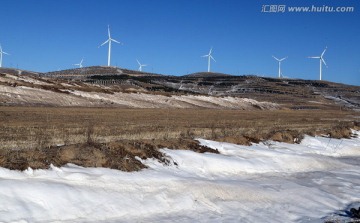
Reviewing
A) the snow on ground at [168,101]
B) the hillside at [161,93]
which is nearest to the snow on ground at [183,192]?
the hillside at [161,93]

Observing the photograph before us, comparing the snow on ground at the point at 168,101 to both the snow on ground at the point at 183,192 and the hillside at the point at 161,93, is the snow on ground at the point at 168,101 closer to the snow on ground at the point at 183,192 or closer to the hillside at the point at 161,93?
the hillside at the point at 161,93

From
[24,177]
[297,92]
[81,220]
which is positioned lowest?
[81,220]

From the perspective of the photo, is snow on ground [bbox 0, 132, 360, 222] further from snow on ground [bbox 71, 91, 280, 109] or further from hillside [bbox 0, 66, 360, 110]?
snow on ground [bbox 71, 91, 280, 109]

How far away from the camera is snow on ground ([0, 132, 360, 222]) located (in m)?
11.7

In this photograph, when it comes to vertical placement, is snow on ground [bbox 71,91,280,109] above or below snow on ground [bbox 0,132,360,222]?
above

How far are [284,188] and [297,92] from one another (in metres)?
149

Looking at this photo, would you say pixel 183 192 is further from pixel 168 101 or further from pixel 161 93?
pixel 161 93

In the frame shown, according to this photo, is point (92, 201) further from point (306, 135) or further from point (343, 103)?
point (343, 103)

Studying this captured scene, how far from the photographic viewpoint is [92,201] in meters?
12.4

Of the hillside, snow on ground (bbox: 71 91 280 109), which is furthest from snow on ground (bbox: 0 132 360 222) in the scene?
snow on ground (bbox: 71 91 280 109)

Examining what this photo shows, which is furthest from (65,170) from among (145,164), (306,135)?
(306,135)

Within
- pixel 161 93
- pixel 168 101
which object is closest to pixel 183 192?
pixel 168 101

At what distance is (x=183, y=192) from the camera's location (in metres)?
14.5

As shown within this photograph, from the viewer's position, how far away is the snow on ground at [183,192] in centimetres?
1169
